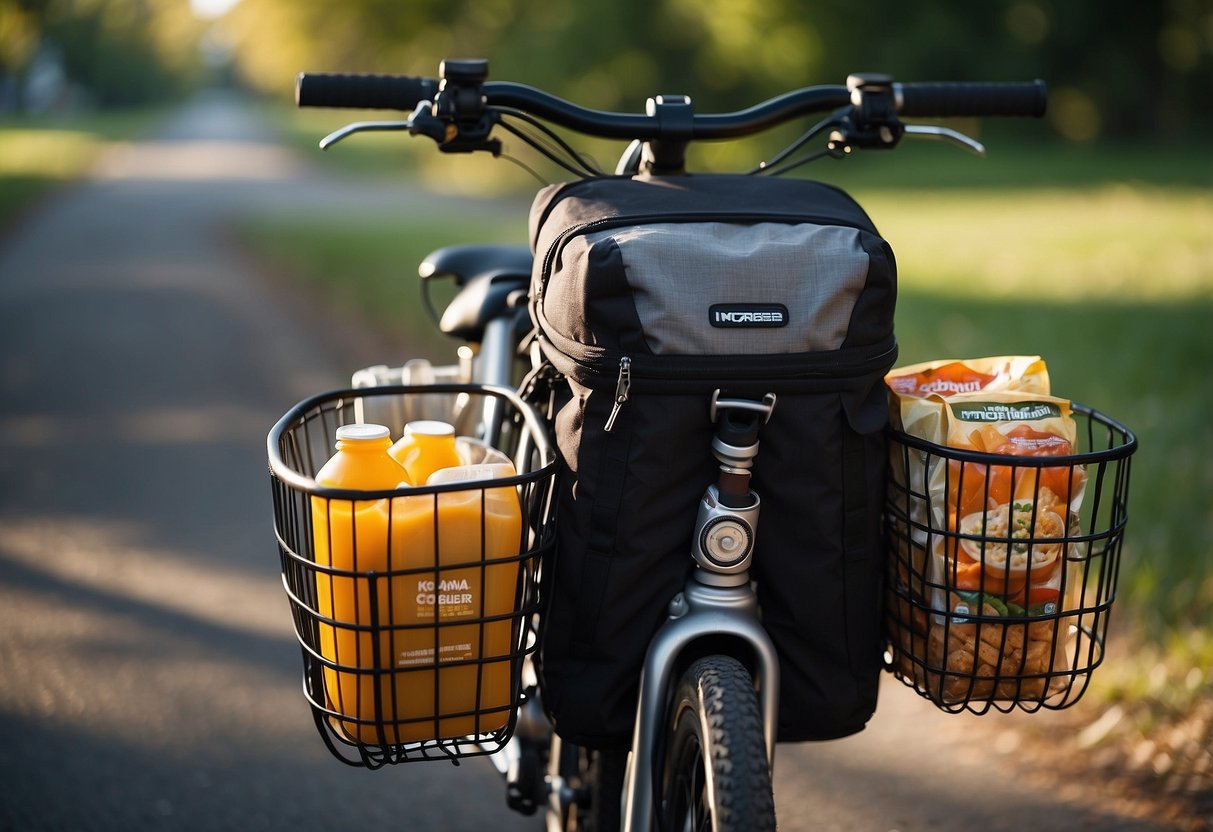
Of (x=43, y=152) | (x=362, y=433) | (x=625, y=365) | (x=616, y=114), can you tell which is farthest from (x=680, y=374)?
(x=43, y=152)

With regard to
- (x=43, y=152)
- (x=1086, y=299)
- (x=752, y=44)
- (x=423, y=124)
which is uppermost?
(x=423, y=124)

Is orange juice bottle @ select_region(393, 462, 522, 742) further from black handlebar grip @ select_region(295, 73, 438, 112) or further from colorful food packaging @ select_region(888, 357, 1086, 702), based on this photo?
black handlebar grip @ select_region(295, 73, 438, 112)

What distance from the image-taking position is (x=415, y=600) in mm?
1550

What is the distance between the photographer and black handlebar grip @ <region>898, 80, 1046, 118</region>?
2066 millimetres

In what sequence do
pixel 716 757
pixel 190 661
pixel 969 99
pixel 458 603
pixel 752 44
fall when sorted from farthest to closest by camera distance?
1. pixel 752 44
2. pixel 190 661
3. pixel 969 99
4. pixel 458 603
5. pixel 716 757

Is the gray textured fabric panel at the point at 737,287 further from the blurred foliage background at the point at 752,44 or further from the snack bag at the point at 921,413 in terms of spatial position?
the blurred foliage background at the point at 752,44

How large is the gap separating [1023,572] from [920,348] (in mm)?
4539

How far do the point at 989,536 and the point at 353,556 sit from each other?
0.90 meters

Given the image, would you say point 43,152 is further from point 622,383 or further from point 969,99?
point 622,383

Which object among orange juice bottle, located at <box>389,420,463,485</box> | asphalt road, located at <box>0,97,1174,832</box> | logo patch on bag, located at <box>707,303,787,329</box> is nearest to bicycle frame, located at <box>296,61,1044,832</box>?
logo patch on bag, located at <box>707,303,787,329</box>

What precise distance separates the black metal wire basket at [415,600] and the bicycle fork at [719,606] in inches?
7.9

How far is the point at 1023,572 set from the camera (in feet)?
5.39

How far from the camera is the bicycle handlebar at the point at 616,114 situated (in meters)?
1.95

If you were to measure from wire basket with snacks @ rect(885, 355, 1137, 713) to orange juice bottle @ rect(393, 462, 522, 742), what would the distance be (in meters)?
0.60
